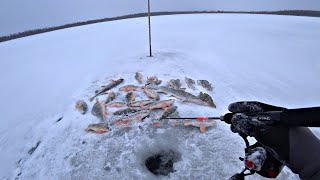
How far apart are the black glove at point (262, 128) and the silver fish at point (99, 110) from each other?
3520 mm

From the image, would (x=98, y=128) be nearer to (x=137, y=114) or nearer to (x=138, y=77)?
(x=137, y=114)

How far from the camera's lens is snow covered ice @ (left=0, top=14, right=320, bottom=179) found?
4.20m

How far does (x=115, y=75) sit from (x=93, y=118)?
2.28 meters

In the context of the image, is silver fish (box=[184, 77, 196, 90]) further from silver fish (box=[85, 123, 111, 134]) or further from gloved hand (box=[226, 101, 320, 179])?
gloved hand (box=[226, 101, 320, 179])

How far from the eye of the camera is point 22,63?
9.21 m

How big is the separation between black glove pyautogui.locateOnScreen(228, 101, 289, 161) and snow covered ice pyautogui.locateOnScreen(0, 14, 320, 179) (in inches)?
73.4

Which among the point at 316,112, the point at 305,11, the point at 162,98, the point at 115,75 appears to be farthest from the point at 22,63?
the point at 305,11

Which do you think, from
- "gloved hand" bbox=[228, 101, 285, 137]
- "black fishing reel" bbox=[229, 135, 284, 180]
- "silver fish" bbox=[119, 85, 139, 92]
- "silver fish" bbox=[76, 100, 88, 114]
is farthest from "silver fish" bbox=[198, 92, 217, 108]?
"black fishing reel" bbox=[229, 135, 284, 180]

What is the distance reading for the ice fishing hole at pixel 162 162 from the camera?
4020mm

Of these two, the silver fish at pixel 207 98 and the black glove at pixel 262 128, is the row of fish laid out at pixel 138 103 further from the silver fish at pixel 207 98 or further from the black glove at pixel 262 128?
the black glove at pixel 262 128

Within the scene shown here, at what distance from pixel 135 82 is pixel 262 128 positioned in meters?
4.96

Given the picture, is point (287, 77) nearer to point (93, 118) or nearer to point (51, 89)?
point (93, 118)

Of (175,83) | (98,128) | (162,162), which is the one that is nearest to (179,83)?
(175,83)

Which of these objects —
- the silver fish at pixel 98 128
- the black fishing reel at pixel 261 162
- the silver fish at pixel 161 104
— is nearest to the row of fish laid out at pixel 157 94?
Result: the silver fish at pixel 161 104
